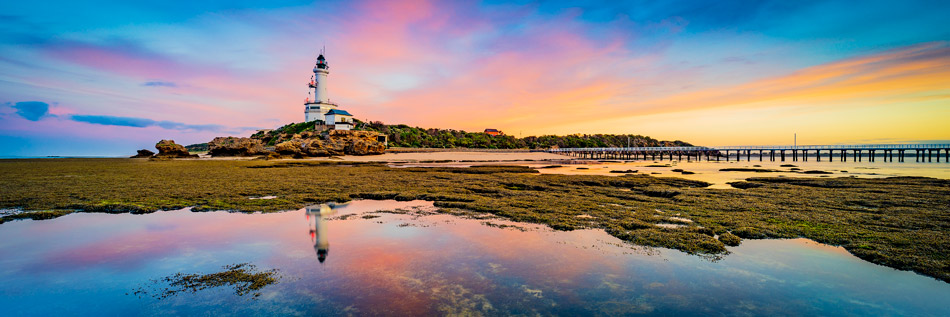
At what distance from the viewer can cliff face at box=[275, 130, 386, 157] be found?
5956cm

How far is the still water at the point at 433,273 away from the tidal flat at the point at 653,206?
0.75m

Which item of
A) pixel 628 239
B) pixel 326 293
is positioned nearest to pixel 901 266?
pixel 628 239

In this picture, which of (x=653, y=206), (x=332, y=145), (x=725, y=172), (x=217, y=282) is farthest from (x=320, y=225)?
(x=332, y=145)

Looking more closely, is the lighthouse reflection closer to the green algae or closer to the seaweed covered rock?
the green algae

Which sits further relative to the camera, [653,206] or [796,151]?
[796,151]

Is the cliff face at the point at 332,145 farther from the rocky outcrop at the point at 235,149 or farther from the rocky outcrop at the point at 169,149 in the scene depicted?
the rocky outcrop at the point at 169,149

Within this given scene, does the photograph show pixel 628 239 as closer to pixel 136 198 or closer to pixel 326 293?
pixel 326 293

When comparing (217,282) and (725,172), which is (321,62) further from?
(217,282)

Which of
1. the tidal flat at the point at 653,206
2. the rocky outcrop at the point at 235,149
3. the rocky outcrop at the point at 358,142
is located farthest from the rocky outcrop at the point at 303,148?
the tidal flat at the point at 653,206

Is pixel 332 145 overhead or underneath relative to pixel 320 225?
overhead

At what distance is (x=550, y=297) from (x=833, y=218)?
31.8ft

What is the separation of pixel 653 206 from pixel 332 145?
198 ft

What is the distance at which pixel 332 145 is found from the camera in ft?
212

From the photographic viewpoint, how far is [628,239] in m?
8.33
